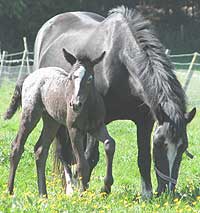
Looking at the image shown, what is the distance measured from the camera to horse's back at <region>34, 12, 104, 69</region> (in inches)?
360

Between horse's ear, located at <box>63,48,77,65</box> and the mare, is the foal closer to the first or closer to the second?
horse's ear, located at <box>63,48,77,65</box>

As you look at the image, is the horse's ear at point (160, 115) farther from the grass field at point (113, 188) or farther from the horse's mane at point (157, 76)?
the grass field at point (113, 188)

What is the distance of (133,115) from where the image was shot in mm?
7383

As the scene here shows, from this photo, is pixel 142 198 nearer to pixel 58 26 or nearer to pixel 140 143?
pixel 140 143

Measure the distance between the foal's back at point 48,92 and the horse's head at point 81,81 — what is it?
0.30 metres

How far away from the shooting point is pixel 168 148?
20.9 ft

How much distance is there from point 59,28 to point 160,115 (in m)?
3.46

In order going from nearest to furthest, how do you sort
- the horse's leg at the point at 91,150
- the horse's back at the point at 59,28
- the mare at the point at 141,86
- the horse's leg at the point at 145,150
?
the mare at the point at 141,86 < the horse's leg at the point at 145,150 < the horse's leg at the point at 91,150 < the horse's back at the point at 59,28

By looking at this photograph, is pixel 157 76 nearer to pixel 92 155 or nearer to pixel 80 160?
pixel 80 160

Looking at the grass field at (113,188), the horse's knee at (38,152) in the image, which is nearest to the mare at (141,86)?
the grass field at (113,188)

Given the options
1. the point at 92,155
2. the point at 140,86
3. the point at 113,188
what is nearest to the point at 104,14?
the point at 92,155

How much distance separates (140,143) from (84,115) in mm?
1351

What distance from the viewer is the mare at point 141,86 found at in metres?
6.41

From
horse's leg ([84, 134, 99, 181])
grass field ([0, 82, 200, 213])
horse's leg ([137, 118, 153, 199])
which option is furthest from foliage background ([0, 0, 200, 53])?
horse's leg ([137, 118, 153, 199])
